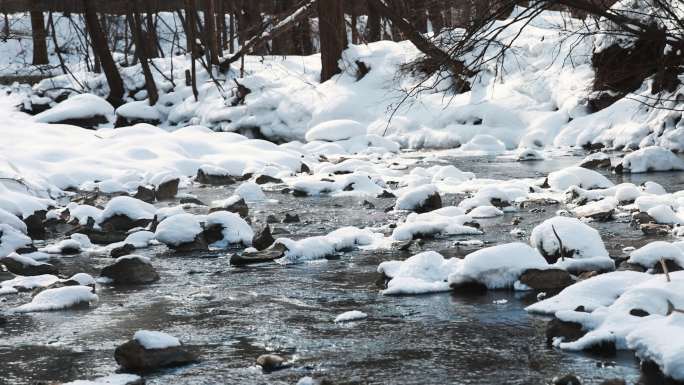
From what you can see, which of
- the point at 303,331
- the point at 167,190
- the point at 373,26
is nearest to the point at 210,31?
the point at 373,26

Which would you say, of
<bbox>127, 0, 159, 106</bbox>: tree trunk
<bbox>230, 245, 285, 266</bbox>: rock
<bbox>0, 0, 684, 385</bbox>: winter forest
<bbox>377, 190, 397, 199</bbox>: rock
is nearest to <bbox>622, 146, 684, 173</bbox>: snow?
<bbox>0, 0, 684, 385</bbox>: winter forest

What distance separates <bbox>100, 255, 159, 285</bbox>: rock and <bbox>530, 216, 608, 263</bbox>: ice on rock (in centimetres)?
310

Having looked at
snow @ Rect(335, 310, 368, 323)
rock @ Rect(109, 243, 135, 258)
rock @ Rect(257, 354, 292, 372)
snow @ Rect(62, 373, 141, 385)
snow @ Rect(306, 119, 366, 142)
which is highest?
snow @ Rect(306, 119, 366, 142)

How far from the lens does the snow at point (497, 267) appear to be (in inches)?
251

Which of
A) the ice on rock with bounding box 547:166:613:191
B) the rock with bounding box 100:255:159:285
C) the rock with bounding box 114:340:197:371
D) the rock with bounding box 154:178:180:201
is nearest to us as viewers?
the rock with bounding box 114:340:197:371

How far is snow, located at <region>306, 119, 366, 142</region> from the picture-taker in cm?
1825

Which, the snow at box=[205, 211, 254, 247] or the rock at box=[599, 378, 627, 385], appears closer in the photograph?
the rock at box=[599, 378, 627, 385]

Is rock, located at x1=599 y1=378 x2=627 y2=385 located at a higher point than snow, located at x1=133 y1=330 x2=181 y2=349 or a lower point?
lower

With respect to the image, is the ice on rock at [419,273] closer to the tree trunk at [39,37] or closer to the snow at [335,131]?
the snow at [335,131]

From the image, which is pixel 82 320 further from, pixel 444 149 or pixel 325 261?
pixel 444 149

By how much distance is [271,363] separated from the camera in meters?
4.71

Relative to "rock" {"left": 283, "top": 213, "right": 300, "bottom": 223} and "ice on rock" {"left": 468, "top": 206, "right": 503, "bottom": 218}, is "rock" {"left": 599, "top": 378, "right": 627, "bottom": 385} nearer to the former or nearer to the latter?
"ice on rock" {"left": 468, "top": 206, "right": 503, "bottom": 218}

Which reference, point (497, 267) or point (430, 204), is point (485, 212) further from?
point (497, 267)

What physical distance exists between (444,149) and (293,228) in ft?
28.8
